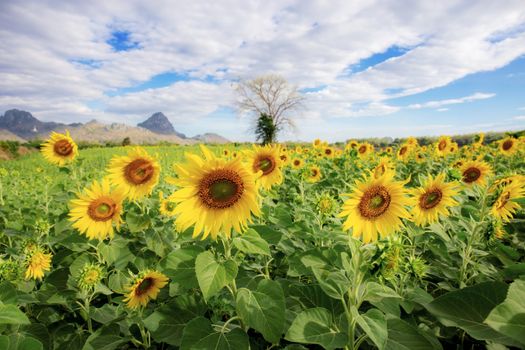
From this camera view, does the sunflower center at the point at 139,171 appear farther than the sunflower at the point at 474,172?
No

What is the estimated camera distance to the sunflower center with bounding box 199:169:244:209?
180 centimetres

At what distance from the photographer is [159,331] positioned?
1822mm

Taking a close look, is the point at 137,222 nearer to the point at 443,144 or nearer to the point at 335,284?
the point at 335,284

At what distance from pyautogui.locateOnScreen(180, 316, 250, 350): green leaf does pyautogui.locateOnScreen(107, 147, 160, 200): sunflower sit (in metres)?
1.62

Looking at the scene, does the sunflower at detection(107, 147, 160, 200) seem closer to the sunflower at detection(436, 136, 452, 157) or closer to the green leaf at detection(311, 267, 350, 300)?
the green leaf at detection(311, 267, 350, 300)

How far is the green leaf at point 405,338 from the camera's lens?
1475 millimetres

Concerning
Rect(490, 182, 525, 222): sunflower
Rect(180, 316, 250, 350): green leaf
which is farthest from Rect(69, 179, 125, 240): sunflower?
Rect(490, 182, 525, 222): sunflower

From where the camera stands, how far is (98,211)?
2895mm

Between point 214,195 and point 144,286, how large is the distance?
0.93 meters

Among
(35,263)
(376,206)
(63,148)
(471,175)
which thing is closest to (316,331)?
(376,206)

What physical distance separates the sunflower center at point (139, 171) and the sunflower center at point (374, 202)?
6.43ft

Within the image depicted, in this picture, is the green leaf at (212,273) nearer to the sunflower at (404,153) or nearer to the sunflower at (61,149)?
the sunflower at (61,149)

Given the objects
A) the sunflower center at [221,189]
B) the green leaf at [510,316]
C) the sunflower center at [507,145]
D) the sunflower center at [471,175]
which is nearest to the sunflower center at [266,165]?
the sunflower center at [221,189]

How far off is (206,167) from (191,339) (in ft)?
2.94
